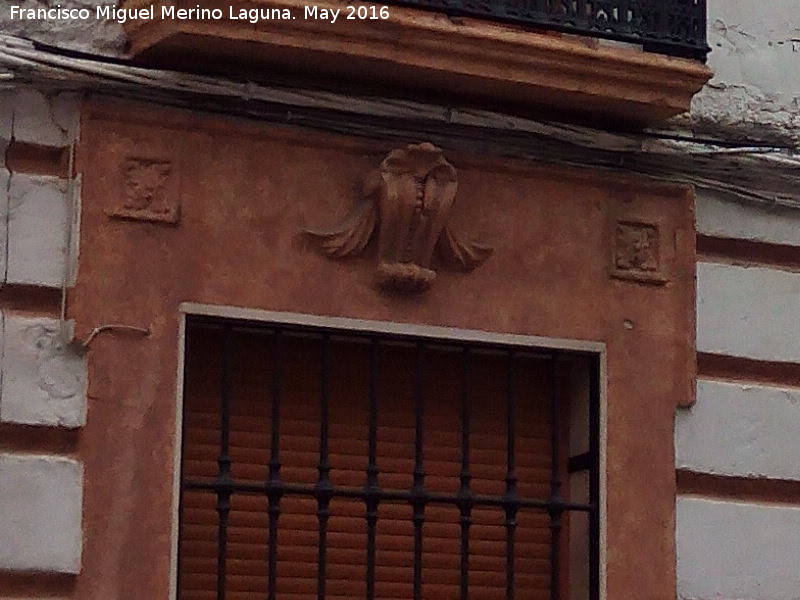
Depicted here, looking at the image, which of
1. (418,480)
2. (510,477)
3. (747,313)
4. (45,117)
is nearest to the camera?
(45,117)

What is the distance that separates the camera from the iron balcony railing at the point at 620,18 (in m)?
7.00

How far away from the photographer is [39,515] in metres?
6.27

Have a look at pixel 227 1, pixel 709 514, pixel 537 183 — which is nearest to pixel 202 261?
pixel 227 1

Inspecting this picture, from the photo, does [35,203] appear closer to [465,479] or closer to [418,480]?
[418,480]

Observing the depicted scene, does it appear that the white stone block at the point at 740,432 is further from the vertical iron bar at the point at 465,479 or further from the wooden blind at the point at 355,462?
the vertical iron bar at the point at 465,479

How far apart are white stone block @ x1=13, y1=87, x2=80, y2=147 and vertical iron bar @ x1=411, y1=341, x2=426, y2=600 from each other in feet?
4.55

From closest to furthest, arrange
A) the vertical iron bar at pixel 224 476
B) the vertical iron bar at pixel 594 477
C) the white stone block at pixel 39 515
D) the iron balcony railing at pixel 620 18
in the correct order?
1. the white stone block at pixel 39 515
2. the vertical iron bar at pixel 224 476
3. the iron balcony railing at pixel 620 18
4. the vertical iron bar at pixel 594 477

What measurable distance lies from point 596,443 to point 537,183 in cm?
92

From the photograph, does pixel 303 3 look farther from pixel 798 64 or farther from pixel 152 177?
pixel 798 64

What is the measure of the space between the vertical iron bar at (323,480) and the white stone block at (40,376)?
2.72 ft

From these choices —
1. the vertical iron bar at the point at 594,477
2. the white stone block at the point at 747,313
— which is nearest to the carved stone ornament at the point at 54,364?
the vertical iron bar at the point at 594,477

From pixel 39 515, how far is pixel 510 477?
166cm

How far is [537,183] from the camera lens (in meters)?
7.22

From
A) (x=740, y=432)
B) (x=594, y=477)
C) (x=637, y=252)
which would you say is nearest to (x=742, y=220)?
(x=637, y=252)
